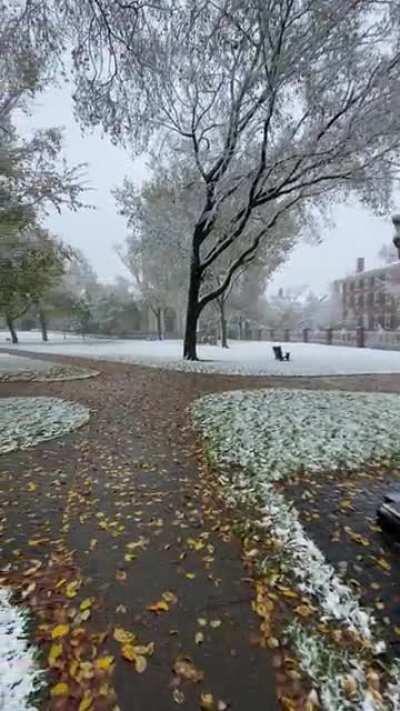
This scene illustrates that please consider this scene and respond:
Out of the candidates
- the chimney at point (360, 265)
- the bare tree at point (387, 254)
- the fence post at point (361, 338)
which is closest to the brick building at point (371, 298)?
the chimney at point (360, 265)

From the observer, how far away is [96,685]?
155 centimetres

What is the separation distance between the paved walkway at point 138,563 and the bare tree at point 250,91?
473 centimetres

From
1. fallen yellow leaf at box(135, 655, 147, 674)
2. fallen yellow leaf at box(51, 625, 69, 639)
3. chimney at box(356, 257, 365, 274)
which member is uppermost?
chimney at box(356, 257, 365, 274)

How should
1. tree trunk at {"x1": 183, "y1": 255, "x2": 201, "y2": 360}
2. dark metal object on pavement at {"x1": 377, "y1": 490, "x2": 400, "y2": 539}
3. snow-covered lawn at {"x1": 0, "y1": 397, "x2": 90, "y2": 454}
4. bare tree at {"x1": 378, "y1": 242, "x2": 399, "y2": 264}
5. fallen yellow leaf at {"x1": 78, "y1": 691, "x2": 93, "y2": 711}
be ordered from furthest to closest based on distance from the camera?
bare tree at {"x1": 378, "y1": 242, "x2": 399, "y2": 264} → tree trunk at {"x1": 183, "y1": 255, "x2": 201, "y2": 360} → snow-covered lawn at {"x1": 0, "y1": 397, "x2": 90, "y2": 454} → dark metal object on pavement at {"x1": 377, "y1": 490, "x2": 400, "y2": 539} → fallen yellow leaf at {"x1": 78, "y1": 691, "x2": 93, "y2": 711}

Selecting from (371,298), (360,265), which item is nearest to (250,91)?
(371,298)

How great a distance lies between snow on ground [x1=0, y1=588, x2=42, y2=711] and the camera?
1489 millimetres

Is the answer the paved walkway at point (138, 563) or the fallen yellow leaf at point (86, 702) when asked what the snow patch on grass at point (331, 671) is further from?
the fallen yellow leaf at point (86, 702)

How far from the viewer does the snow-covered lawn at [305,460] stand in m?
1.71

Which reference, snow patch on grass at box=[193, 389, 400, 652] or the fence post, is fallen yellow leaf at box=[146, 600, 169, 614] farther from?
the fence post

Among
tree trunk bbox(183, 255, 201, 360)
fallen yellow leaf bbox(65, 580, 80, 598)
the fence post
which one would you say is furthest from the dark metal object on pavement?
the fence post

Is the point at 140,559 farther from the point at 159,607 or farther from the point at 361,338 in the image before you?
the point at 361,338

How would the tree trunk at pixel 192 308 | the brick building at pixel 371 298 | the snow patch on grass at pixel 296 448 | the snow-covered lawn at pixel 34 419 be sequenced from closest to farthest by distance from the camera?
the snow patch on grass at pixel 296 448 < the snow-covered lawn at pixel 34 419 < the tree trunk at pixel 192 308 < the brick building at pixel 371 298

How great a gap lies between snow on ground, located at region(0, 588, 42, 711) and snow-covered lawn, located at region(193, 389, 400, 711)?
46.0 inches

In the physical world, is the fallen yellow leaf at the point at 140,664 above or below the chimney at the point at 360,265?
below
